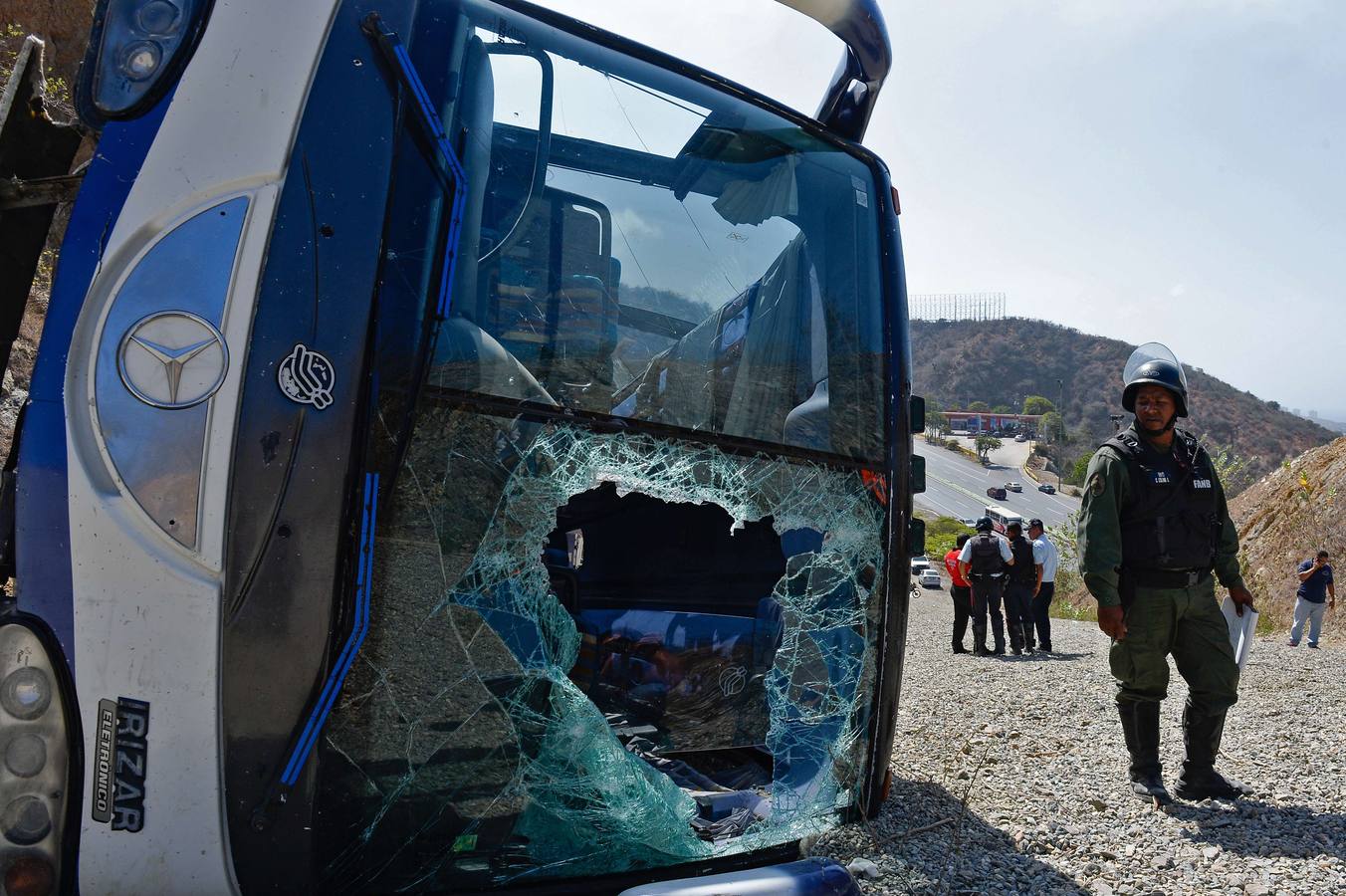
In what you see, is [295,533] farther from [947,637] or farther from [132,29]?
[947,637]

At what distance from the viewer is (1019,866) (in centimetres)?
317

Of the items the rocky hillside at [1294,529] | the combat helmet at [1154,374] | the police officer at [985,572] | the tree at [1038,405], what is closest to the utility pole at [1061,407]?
the tree at [1038,405]

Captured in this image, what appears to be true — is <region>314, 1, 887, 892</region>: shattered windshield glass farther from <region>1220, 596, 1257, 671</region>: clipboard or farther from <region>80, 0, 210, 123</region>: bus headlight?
<region>1220, 596, 1257, 671</region>: clipboard

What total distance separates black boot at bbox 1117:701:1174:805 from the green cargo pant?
0.09 meters

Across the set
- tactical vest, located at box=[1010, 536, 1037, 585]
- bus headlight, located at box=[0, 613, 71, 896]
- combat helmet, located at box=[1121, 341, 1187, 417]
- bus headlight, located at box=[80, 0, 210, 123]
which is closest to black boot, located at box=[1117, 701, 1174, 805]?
combat helmet, located at box=[1121, 341, 1187, 417]

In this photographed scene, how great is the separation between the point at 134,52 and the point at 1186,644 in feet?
13.5

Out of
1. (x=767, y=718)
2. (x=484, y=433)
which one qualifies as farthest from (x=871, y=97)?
(x=767, y=718)

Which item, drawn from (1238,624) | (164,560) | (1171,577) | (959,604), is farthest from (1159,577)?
(959,604)

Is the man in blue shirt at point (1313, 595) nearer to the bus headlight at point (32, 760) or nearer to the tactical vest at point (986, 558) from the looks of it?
the tactical vest at point (986, 558)

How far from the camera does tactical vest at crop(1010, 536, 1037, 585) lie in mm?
10266

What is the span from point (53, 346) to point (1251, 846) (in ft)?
13.3

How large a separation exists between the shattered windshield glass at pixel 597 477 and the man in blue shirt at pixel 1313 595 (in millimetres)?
11645

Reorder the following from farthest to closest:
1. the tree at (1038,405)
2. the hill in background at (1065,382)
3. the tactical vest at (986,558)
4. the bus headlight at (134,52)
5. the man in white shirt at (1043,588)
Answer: the tree at (1038,405)
the hill in background at (1065,382)
the man in white shirt at (1043,588)
the tactical vest at (986,558)
the bus headlight at (134,52)

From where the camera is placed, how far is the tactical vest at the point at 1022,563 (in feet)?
33.7
